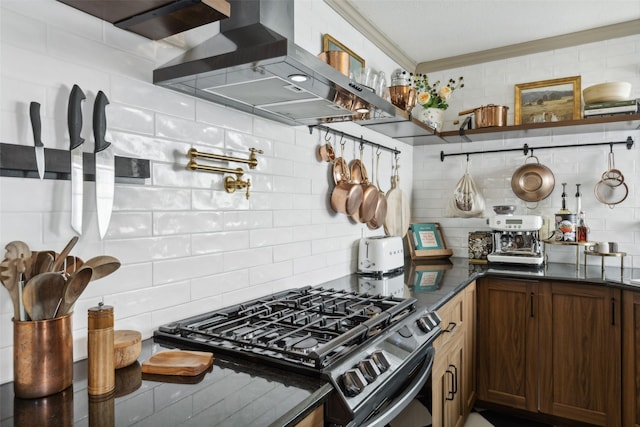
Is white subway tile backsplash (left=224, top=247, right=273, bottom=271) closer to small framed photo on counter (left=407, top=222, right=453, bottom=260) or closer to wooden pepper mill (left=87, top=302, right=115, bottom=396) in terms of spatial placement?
wooden pepper mill (left=87, top=302, right=115, bottom=396)

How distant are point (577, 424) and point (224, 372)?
227 cm

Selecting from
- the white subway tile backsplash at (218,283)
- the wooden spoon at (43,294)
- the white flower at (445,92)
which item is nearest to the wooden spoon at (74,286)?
the wooden spoon at (43,294)

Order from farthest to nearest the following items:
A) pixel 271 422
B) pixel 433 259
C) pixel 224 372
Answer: pixel 433 259 < pixel 224 372 < pixel 271 422

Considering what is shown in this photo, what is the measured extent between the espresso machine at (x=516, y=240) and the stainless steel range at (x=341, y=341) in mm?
1352

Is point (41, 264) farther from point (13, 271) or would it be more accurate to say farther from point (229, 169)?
point (229, 169)

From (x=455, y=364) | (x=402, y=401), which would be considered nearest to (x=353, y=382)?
(x=402, y=401)

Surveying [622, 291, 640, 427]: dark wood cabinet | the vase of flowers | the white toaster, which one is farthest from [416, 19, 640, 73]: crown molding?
[622, 291, 640, 427]: dark wood cabinet

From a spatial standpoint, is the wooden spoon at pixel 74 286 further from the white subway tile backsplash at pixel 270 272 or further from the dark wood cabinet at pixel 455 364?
the dark wood cabinet at pixel 455 364

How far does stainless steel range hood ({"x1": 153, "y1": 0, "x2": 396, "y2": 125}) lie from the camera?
1173mm

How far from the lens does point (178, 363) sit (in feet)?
3.46

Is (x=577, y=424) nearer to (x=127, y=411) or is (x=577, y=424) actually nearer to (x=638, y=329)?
(x=638, y=329)

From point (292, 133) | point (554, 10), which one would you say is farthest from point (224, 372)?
point (554, 10)

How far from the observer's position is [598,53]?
2859 mm

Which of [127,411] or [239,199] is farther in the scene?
[239,199]
